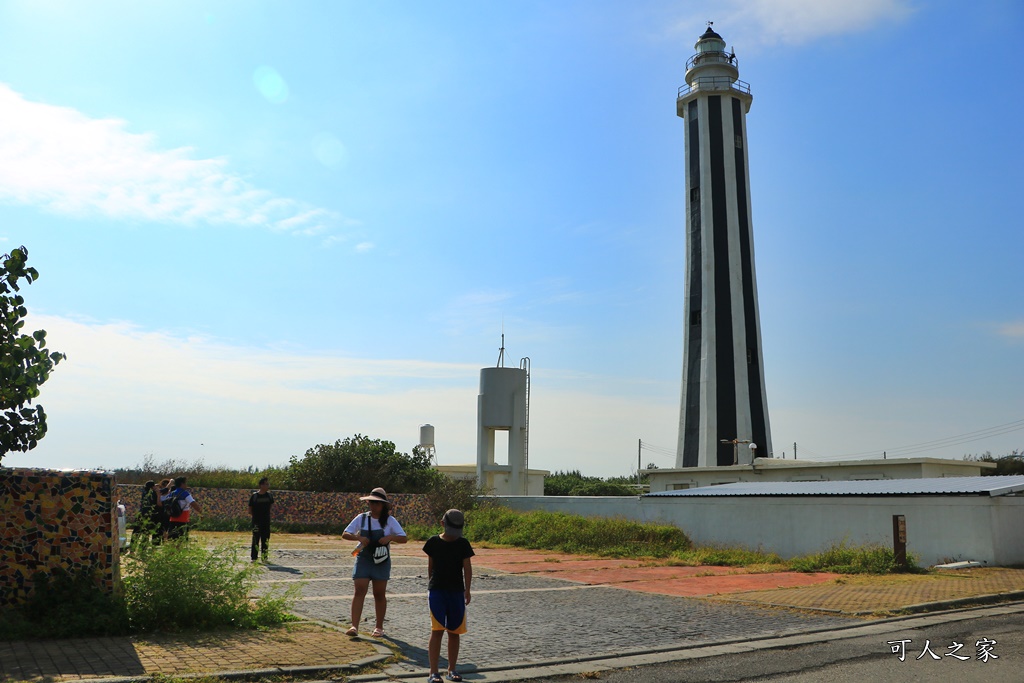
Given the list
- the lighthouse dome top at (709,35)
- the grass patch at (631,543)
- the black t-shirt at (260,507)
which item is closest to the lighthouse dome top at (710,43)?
the lighthouse dome top at (709,35)

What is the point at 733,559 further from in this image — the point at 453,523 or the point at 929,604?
the point at 453,523

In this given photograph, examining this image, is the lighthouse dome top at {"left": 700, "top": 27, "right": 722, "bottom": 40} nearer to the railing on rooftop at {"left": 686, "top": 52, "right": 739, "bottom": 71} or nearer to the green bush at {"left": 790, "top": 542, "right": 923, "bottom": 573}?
the railing on rooftop at {"left": 686, "top": 52, "right": 739, "bottom": 71}

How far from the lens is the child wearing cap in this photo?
7117mm

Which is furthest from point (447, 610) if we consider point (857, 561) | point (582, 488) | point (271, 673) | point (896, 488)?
point (582, 488)

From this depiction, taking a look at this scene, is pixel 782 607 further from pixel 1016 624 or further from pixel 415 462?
pixel 415 462

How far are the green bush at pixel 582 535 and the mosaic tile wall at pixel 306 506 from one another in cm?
445

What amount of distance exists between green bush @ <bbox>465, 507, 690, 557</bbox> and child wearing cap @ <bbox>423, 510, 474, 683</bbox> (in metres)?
14.4

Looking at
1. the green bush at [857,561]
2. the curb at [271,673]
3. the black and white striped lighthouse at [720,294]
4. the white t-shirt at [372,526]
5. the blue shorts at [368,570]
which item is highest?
the black and white striped lighthouse at [720,294]

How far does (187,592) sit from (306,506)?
21.5 meters

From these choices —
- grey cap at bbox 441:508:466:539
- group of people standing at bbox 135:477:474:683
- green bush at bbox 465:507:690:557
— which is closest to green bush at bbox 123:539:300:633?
group of people standing at bbox 135:477:474:683

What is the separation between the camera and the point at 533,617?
10867 millimetres

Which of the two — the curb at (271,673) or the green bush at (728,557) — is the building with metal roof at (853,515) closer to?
the green bush at (728,557)

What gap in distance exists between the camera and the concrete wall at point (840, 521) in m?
17.3

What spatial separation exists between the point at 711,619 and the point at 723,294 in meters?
30.9
